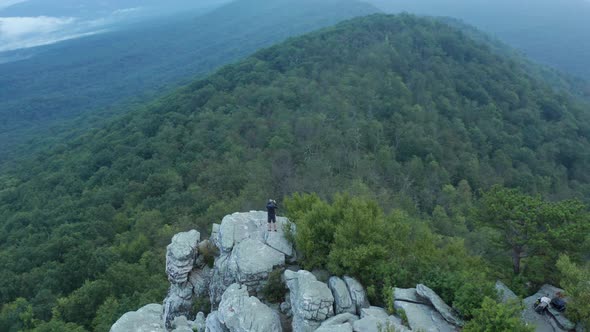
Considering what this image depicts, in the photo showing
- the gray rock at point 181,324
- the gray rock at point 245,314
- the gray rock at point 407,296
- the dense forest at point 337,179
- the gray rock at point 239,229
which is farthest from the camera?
the gray rock at point 239,229

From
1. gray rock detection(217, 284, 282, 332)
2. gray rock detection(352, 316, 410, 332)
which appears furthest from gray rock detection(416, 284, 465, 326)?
gray rock detection(217, 284, 282, 332)

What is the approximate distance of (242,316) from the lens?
1811cm

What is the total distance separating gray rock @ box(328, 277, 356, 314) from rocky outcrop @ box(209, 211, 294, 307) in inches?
149

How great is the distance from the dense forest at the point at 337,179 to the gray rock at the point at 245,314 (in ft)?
13.1

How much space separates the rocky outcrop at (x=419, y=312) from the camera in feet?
53.0

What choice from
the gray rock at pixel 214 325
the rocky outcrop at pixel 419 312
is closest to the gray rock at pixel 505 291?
the rocky outcrop at pixel 419 312

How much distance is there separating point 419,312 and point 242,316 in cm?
827

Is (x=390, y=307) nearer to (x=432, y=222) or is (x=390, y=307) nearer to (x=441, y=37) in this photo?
(x=432, y=222)

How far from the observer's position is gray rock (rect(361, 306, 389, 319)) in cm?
1683

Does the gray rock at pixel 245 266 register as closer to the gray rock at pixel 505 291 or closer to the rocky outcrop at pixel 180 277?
the rocky outcrop at pixel 180 277

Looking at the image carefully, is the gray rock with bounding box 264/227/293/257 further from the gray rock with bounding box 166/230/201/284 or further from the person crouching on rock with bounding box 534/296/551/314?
the person crouching on rock with bounding box 534/296/551/314

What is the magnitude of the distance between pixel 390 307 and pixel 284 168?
41.3 meters

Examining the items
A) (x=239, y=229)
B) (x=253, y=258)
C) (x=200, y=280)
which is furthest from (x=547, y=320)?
(x=200, y=280)

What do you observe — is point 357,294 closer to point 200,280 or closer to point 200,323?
point 200,323
